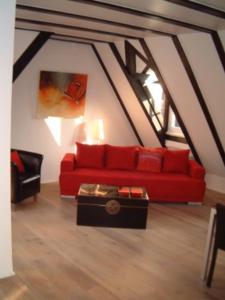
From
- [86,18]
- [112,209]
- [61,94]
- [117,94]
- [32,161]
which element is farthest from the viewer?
[117,94]

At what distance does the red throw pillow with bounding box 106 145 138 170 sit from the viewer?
19.6 ft

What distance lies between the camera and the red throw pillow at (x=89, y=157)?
5895 mm

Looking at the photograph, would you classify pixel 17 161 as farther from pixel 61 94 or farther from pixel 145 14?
pixel 145 14

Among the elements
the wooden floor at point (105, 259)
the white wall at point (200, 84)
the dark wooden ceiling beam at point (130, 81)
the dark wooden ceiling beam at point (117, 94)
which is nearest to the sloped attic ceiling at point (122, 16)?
the white wall at point (200, 84)

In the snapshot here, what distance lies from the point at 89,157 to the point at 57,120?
3.46ft

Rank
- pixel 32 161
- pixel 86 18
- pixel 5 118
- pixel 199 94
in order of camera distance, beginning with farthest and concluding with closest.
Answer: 1. pixel 32 161
2. pixel 199 94
3. pixel 86 18
4. pixel 5 118

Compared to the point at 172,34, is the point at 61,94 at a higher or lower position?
lower

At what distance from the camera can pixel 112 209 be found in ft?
14.9

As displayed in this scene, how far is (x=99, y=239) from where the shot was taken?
13.7 feet

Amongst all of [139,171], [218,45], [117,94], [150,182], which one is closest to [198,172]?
[150,182]

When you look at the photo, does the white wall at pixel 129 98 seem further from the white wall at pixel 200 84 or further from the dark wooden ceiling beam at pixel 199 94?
the dark wooden ceiling beam at pixel 199 94

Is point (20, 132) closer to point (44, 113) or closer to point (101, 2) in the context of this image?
point (44, 113)

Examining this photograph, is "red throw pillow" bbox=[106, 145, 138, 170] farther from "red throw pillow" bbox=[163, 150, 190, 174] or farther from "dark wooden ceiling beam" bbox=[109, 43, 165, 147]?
"dark wooden ceiling beam" bbox=[109, 43, 165, 147]

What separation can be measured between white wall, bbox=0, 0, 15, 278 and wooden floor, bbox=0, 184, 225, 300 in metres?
0.33
